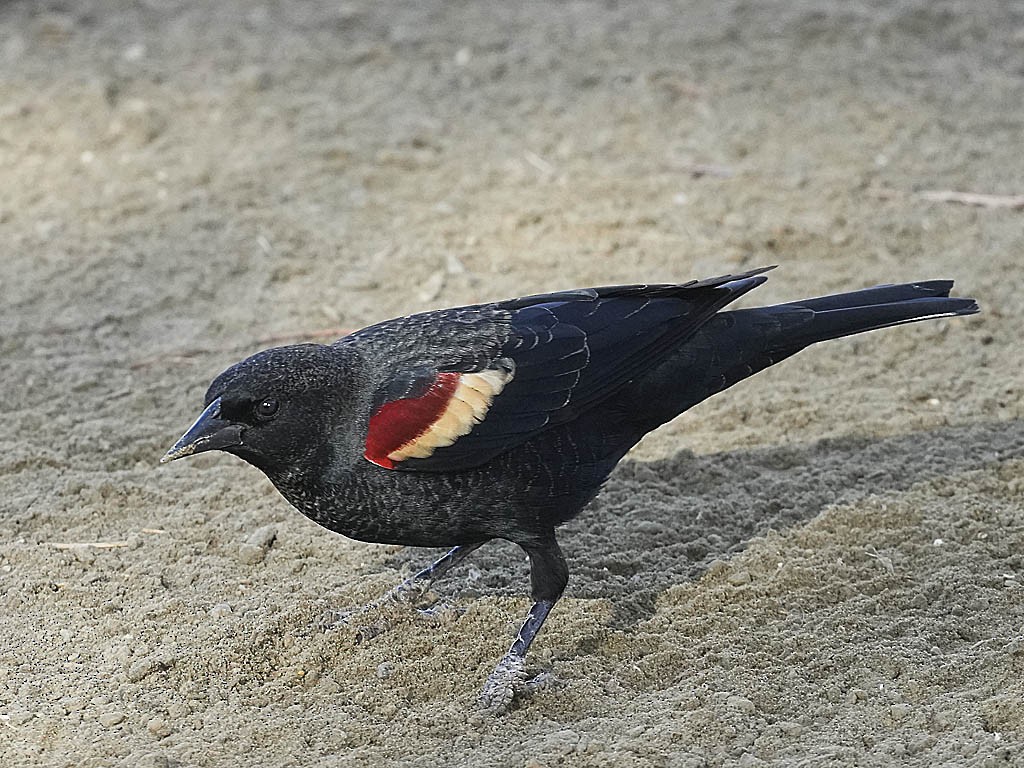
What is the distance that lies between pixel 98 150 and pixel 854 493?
4.87 m

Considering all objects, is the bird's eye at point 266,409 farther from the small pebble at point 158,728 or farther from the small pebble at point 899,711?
the small pebble at point 899,711

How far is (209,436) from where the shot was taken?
3688mm

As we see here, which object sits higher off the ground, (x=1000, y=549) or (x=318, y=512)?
(x=318, y=512)

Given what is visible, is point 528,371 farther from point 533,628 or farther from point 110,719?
point 110,719

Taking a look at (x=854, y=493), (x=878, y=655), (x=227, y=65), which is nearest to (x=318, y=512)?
(x=878, y=655)

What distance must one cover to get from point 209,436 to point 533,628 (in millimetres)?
1168

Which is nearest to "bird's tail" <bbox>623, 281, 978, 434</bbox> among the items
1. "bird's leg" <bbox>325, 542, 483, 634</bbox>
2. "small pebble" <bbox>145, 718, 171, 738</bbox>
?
"bird's leg" <bbox>325, 542, 483, 634</bbox>

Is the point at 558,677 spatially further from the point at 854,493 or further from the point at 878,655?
the point at 854,493

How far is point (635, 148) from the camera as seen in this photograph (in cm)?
741

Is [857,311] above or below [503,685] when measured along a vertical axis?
above

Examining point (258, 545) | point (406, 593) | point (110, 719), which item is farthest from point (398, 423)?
point (110, 719)

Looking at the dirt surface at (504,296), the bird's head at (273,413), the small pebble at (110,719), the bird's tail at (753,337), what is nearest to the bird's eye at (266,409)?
the bird's head at (273,413)

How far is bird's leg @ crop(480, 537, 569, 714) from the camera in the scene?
→ 384 cm

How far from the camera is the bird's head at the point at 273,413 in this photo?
369 centimetres
